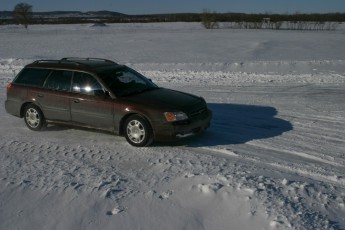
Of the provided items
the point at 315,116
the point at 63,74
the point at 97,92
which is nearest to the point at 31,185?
the point at 97,92

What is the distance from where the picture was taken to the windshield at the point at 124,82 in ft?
24.5

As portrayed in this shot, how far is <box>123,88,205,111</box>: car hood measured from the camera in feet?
23.0

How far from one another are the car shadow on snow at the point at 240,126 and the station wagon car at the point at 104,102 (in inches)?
13.3

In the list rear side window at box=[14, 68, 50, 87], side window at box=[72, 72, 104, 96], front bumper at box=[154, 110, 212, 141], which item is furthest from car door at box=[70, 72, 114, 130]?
front bumper at box=[154, 110, 212, 141]

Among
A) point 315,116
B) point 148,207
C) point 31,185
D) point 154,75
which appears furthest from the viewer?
point 154,75

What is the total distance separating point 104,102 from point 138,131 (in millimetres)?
864

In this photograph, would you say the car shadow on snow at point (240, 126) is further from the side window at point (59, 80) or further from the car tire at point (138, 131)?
the side window at point (59, 80)

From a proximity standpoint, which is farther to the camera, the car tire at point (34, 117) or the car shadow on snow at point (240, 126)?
the car tire at point (34, 117)

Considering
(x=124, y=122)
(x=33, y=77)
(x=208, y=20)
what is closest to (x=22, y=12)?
(x=208, y=20)

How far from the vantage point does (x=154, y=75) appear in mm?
15219

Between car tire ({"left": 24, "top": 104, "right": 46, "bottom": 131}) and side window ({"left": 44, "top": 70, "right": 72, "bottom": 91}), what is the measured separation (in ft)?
1.87

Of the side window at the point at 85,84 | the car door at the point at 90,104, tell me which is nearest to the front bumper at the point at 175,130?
the car door at the point at 90,104

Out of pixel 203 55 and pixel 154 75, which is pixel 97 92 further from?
pixel 203 55

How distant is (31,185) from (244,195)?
2.96m
